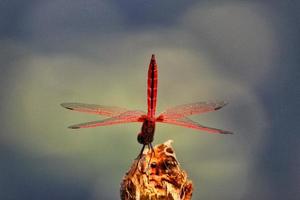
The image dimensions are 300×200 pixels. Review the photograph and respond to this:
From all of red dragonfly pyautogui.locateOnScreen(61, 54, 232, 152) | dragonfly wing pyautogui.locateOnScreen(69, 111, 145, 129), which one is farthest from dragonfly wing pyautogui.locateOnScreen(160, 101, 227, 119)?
dragonfly wing pyautogui.locateOnScreen(69, 111, 145, 129)

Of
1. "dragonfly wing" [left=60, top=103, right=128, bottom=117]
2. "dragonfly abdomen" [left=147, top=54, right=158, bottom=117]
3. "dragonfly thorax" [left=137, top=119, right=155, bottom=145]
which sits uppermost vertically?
"dragonfly abdomen" [left=147, top=54, right=158, bottom=117]

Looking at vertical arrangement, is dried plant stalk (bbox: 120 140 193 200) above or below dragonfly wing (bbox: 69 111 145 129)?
below

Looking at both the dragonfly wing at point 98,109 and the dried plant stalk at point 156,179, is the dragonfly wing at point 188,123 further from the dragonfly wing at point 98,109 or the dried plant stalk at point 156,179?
the dragonfly wing at point 98,109

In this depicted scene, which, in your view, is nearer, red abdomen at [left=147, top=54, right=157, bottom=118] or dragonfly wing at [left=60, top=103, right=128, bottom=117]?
red abdomen at [left=147, top=54, right=157, bottom=118]

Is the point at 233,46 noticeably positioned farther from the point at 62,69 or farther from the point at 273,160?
the point at 62,69

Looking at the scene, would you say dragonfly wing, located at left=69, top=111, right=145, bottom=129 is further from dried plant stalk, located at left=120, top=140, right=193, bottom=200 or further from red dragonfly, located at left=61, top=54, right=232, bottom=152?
dried plant stalk, located at left=120, top=140, right=193, bottom=200

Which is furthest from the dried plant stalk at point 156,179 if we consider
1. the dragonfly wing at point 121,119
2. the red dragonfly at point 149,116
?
the dragonfly wing at point 121,119

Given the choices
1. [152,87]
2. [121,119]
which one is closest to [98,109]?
[121,119]

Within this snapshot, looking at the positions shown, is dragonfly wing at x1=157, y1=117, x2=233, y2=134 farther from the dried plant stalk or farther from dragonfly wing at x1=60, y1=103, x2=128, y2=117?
dragonfly wing at x1=60, y1=103, x2=128, y2=117
